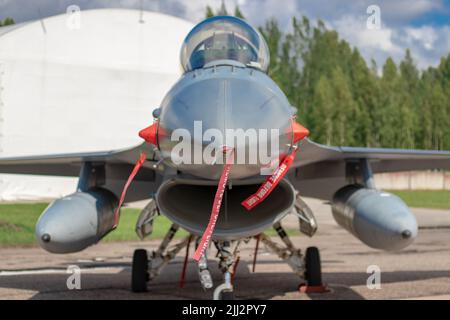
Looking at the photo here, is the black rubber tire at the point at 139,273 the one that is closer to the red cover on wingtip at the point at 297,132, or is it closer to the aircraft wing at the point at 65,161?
the aircraft wing at the point at 65,161

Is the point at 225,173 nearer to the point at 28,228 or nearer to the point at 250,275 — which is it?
the point at 250,275

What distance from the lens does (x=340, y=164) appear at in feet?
29.2

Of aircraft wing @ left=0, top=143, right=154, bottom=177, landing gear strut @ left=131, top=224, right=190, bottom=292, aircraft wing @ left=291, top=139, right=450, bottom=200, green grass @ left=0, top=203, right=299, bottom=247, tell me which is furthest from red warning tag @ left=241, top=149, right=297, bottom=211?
green grass @ left=0, top=203, right=299, bottom=247

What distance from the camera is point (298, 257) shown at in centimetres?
Result: 895

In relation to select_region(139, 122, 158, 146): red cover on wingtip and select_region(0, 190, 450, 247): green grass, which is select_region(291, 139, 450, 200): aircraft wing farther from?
select_region(0, 190, 450, 247): green grass

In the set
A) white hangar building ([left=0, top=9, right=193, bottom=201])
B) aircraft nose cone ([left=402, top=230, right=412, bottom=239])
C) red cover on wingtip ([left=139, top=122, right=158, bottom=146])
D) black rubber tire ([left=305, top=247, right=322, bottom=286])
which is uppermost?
white hangar building ([left=0, top=9, right=193, bottom=201])

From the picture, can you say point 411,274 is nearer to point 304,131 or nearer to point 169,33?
Answer: point 304,131

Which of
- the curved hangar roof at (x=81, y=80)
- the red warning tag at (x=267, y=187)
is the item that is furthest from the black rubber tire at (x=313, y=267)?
the curved hangar roof at (x=81, y=80)

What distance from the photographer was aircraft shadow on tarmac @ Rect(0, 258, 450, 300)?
28.7ft

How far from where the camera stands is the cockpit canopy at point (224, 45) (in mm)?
6398

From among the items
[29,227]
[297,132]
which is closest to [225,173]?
[297,132]

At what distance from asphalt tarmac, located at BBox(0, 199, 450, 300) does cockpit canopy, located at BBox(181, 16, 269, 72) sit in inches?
141
